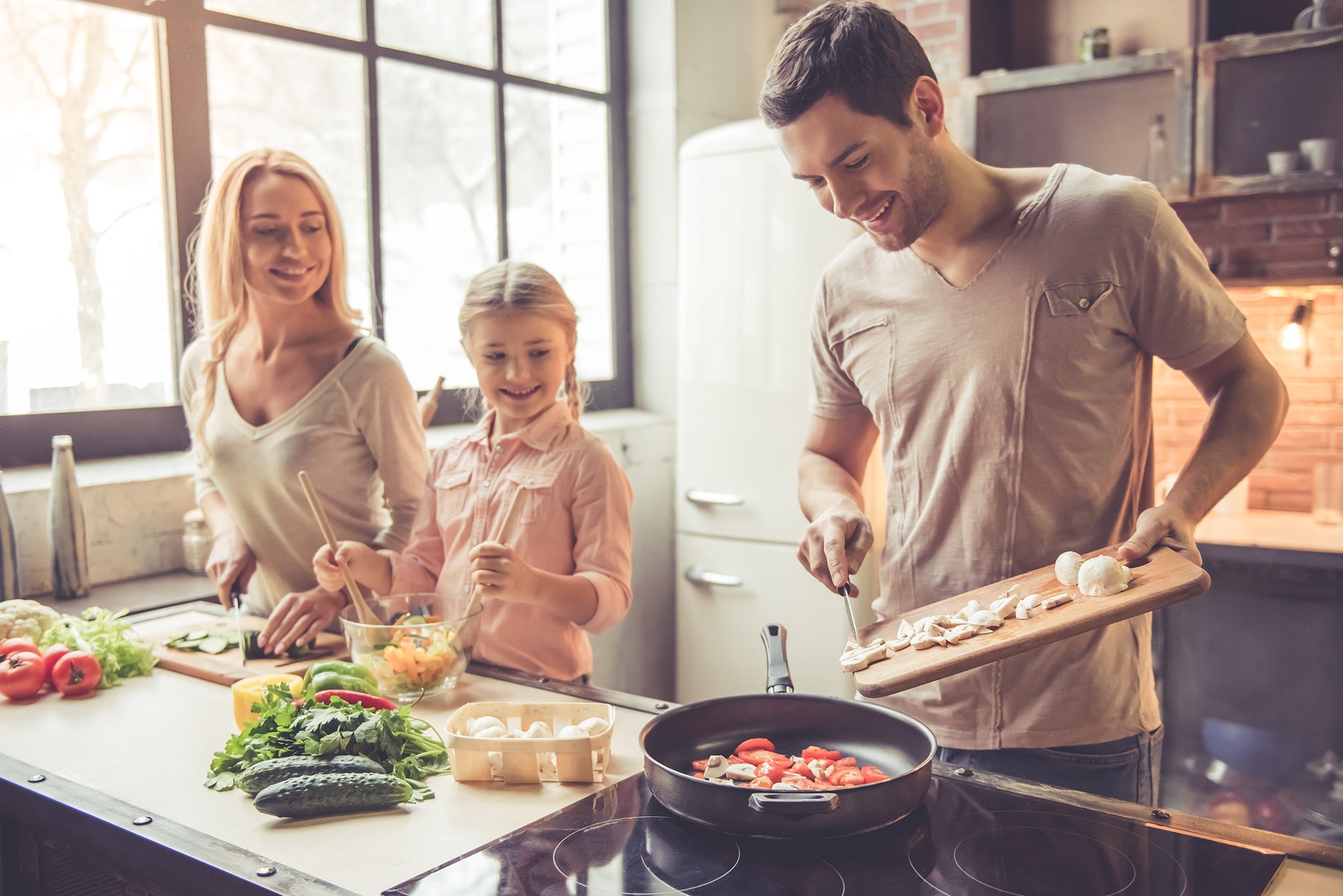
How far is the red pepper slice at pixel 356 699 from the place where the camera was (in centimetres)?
137

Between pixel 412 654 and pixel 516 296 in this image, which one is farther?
pixel 516 296

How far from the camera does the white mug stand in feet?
9.23

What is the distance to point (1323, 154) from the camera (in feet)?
9.24

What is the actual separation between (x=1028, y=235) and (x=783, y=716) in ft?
2.30

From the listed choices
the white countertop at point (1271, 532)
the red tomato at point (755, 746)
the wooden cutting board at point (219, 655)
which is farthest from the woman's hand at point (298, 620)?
the white countertop at point (1271, 532)

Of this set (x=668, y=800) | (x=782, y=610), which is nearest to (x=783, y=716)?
(x=668, y=800)

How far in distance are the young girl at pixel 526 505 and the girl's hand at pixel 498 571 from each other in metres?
0.12

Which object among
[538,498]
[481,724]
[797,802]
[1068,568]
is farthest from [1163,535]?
[538,498]

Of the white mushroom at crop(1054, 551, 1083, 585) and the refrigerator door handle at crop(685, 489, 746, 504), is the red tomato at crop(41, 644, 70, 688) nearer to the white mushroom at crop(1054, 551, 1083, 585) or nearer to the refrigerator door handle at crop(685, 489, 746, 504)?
the white mushroom at crop(1054, 551, 1083, 585)

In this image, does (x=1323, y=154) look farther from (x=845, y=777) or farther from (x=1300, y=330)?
(x=845, y=777)

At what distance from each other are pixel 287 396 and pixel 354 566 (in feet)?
1.33

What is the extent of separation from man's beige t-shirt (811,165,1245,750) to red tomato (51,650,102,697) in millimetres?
1177

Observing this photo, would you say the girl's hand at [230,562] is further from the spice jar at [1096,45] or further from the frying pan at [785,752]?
the spice jar at [1096,45]

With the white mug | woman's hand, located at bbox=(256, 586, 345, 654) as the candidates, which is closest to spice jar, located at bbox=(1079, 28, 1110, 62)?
the white mug
